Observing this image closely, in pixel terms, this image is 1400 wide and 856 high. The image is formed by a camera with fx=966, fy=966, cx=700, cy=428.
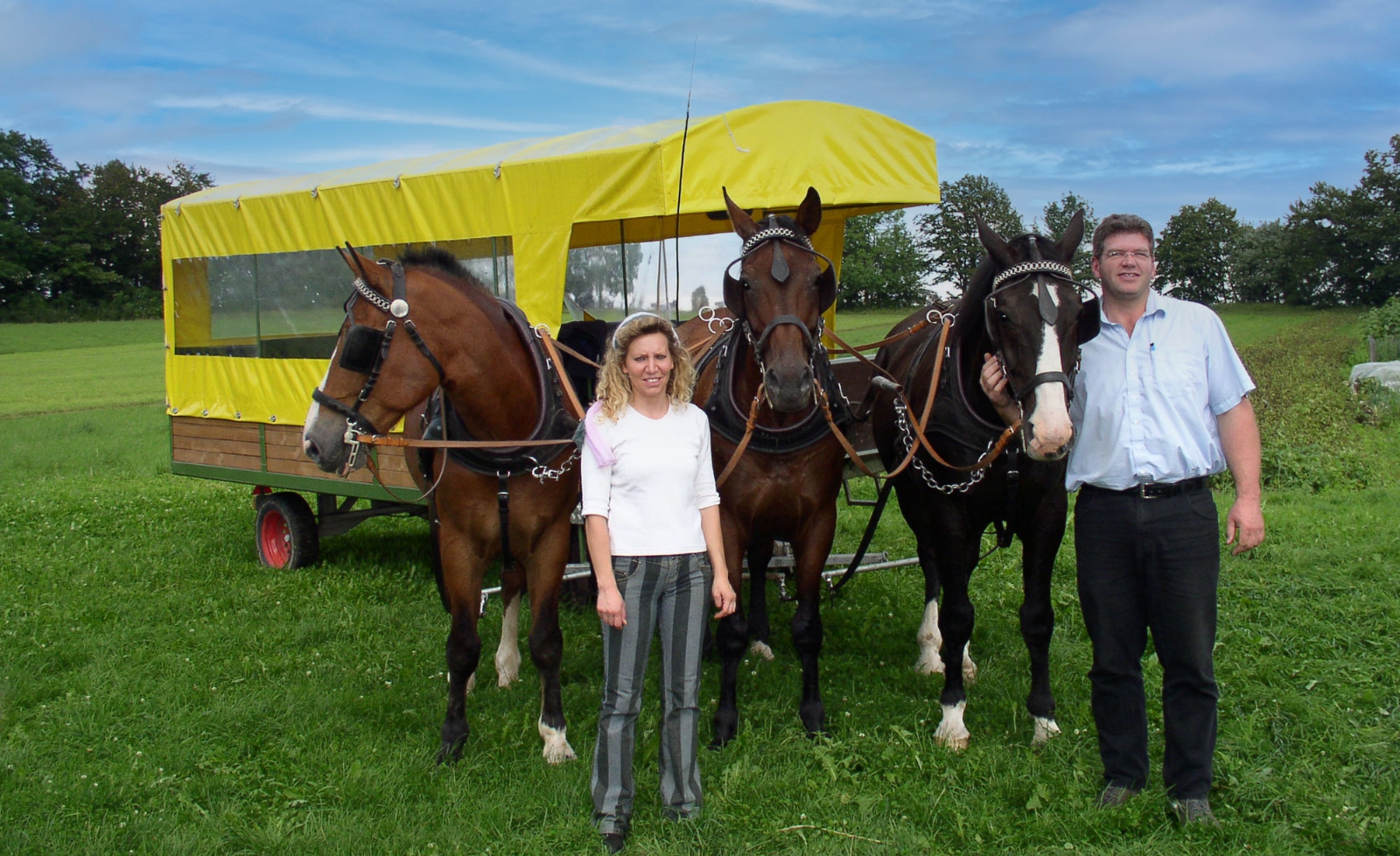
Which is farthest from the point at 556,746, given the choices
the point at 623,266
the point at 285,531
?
the point at 285,531

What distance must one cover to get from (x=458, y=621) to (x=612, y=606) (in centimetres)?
115

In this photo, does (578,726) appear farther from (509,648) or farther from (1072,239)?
(1072,239)

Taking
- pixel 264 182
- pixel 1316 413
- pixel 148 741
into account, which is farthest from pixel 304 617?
pixel 1316 413

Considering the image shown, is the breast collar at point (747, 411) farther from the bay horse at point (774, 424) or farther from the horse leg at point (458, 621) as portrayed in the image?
the horse leg at point (458, 621)

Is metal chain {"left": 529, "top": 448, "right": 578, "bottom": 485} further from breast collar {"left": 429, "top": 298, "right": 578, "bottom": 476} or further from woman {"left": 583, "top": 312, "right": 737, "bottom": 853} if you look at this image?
woman {"left": 583, "top": 312, "right": 737, "bottom": 853}

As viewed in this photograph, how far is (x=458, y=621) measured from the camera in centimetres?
392

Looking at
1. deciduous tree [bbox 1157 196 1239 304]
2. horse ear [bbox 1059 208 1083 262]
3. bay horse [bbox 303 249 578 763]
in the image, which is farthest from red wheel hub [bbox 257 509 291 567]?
deciduous tree [bbox 1157 196 1239 304]

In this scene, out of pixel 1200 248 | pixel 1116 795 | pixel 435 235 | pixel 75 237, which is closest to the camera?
pixel 1116 795

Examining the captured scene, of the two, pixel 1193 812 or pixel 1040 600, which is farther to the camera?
pixel 1040 600

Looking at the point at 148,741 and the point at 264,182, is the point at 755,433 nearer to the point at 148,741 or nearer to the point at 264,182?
the point at 148,741

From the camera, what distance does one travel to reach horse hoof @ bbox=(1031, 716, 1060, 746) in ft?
12.7

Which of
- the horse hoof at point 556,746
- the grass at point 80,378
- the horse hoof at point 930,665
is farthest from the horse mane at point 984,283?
the grass at point 80,378

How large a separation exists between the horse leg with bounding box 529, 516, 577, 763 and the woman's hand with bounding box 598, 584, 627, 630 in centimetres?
90

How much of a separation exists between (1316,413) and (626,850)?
38.0ft
